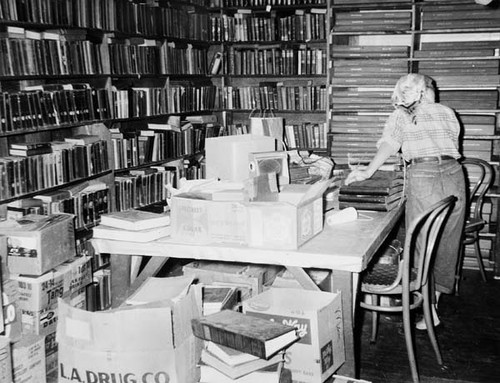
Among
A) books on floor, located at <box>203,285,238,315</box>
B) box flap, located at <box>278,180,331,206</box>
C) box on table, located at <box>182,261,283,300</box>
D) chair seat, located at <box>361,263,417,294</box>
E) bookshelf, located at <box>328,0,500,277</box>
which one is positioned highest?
bookshelf, located at <box>328,0,500,277</box>

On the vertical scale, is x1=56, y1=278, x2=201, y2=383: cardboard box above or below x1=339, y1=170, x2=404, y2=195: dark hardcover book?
below

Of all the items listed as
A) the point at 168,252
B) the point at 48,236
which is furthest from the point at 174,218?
the point at 48,236

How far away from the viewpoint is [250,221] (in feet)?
7.49

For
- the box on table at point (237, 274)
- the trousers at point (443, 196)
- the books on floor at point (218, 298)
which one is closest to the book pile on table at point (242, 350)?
the books on floor at point (218, 298)

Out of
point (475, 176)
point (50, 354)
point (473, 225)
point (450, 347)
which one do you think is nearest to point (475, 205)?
point (475, 176)

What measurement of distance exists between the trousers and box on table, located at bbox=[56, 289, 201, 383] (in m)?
1.85

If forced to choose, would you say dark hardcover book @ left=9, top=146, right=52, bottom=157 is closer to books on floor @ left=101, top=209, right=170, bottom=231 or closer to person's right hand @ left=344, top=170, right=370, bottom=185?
books on floor @ left=101, top=209, right=170, bottom=231

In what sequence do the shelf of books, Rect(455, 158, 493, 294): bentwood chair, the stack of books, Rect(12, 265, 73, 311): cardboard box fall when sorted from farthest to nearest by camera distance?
the shelf of books < Rect(455, 158, 493, 294): bentwood chair < Rect(12, 265, 73, 311): cardboard box < the stack of books

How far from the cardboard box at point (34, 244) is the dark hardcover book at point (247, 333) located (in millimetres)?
1208

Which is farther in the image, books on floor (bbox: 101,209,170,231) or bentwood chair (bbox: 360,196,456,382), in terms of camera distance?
bentwood chair (bbox: 360,196,456,382)

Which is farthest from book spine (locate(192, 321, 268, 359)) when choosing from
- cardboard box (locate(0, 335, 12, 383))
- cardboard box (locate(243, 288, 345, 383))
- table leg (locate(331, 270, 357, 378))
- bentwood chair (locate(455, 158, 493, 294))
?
bentwood chair (locate(455, 158, 493, 294))

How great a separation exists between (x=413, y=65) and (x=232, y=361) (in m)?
3.63

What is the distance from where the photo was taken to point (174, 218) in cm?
245

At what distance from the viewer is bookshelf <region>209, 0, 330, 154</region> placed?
526 cm
